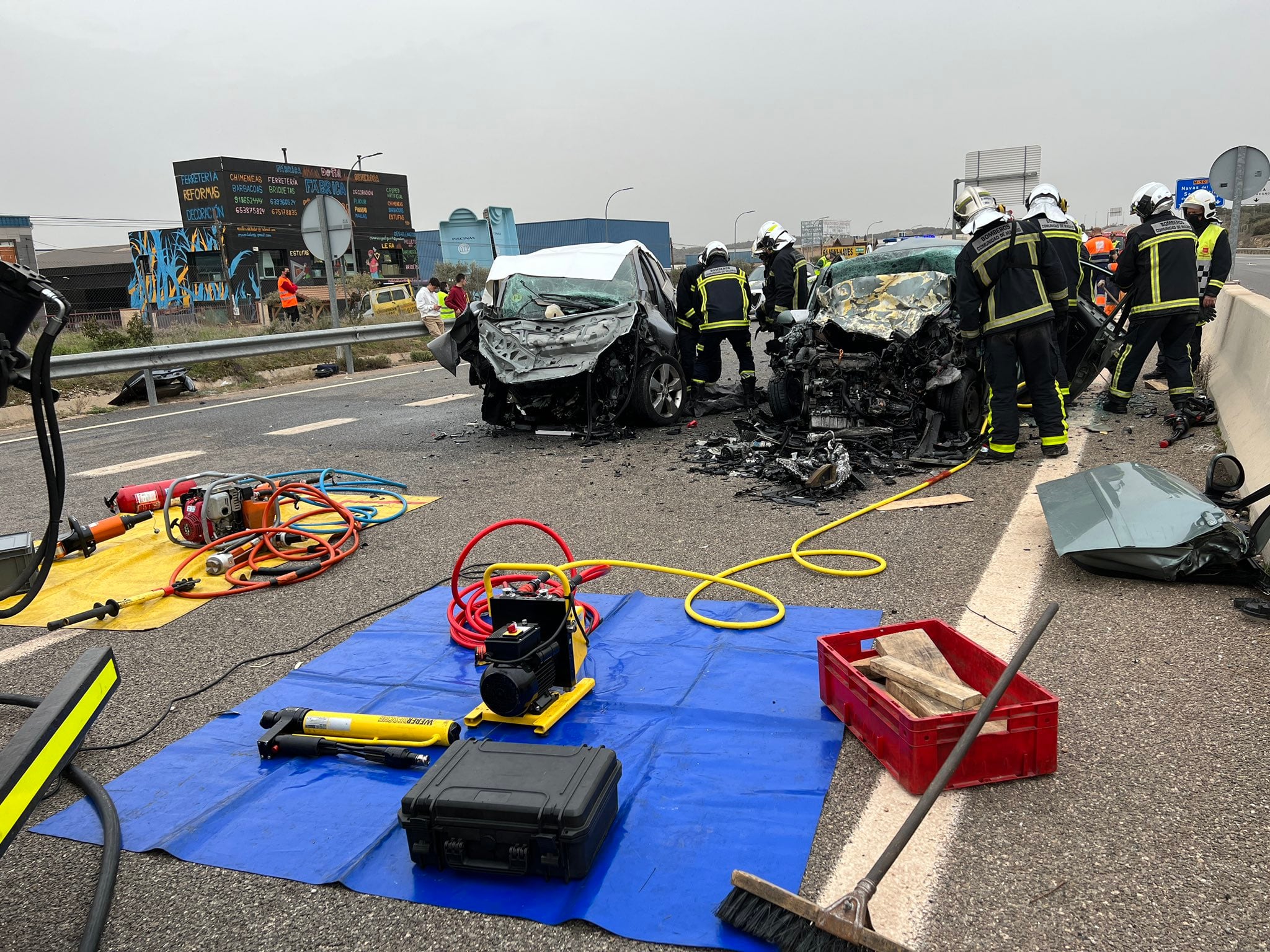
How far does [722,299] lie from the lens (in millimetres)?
9461

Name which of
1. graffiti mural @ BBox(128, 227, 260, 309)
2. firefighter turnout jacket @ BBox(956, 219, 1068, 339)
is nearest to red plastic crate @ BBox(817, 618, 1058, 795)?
firefighter turnout jacket @ BBox(956, 219, 1068, 339)

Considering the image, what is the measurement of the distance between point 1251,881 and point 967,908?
74 cm

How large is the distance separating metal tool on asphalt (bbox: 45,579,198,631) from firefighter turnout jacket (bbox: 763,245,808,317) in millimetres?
7179

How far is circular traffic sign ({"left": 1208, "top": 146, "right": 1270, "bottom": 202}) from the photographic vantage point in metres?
12.0

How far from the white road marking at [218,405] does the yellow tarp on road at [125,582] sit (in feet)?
18.7

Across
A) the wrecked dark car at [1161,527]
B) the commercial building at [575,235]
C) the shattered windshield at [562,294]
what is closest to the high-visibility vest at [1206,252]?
the wrecked dark car at [1161,527]

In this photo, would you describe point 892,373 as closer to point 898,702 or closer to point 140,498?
point 898,702

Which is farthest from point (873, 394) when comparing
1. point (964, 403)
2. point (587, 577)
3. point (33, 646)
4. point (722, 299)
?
point (33, 646)

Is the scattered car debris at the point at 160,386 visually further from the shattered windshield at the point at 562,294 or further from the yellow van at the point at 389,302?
the yellow van at the point at 389,302

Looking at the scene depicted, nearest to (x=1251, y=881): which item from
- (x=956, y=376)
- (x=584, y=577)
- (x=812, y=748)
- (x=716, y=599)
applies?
(x=812, y=748)

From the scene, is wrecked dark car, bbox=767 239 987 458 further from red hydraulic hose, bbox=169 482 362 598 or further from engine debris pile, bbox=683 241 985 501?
red hydraulic hose, bbox=169 482 362 598

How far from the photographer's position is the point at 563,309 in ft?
29.3

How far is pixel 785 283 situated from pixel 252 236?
39.6m

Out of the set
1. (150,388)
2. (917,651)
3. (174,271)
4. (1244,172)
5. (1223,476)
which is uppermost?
(174,271)
